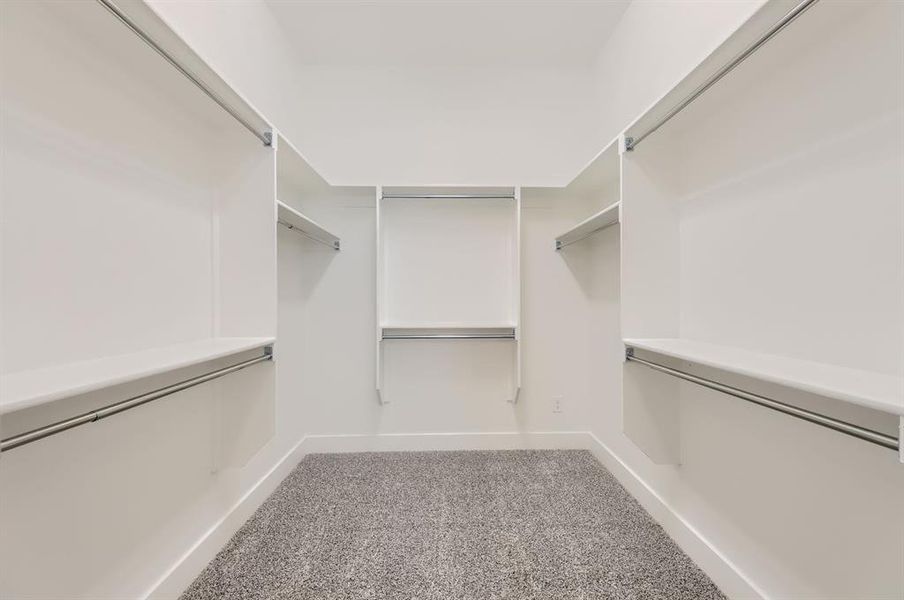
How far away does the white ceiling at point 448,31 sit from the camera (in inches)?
79.1

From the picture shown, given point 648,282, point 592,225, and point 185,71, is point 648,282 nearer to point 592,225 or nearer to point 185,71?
point 592,225

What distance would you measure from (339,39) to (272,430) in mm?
2377

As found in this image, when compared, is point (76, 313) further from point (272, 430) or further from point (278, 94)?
point (278, 94)

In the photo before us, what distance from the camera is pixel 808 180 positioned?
1.00m

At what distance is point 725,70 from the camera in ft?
3.35

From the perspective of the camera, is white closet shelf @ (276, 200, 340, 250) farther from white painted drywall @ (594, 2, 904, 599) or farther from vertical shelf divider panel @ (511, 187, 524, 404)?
white painted drywall @ (594, 2, 904, 599)

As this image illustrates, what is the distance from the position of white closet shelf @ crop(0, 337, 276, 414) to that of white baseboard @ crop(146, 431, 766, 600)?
82cm

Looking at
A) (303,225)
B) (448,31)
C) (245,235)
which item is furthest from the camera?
(448,31)

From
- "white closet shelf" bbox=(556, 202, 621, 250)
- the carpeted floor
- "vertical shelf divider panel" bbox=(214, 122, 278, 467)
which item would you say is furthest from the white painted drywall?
"vertical shelf divider panel" bbox=(214, 122, 278, 467)

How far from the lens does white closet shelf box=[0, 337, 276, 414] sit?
66 centimetres

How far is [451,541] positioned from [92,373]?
1450 millimetres

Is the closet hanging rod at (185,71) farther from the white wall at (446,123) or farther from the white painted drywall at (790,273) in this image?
the white painted drywall at (790,273)

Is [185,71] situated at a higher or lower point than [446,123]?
lower

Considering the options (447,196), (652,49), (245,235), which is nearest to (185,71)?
(245,235)
